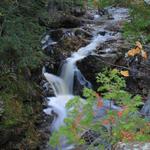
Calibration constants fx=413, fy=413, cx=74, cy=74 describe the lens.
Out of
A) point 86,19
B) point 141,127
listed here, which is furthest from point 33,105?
point 86,19

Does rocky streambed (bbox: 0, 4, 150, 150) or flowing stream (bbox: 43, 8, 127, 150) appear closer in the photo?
flowing stream (bbox: 43, 8, 127, 150)

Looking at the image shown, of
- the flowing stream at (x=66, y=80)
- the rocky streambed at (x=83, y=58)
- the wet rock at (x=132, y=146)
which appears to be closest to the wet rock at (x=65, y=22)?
the rocky streambed at (x=83, y=58)

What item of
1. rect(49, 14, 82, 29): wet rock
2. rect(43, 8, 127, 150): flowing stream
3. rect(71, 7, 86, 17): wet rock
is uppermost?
rect(71, 7, 86, 17): wet rock

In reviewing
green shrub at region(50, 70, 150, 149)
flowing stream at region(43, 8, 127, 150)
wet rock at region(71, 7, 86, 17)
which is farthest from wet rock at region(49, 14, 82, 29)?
green shrub at region(50, 70, 150, 149)

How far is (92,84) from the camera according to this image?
14.2 meters

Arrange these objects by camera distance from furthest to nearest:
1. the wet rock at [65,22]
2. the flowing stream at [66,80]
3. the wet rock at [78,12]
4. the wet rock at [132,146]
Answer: the wet rock at [78,12] → the wet rock at [65,22] → the flowing stream at [66,80] → the wet rock at [132,146]

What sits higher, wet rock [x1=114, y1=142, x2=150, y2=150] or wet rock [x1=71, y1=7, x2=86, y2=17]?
wet rock [x1=71, y1=7, x2=86, y2=17]

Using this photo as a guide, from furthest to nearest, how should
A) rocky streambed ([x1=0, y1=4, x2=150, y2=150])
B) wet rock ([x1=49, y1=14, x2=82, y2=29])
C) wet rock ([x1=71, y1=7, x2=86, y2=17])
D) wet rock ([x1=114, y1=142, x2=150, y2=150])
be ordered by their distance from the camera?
wet rock ([x1=71, y1=7, x2=86, y2=17]), wet rock ([x1=49, y1=14, x2=82, y2=29]), rocky streambed ([x1=0, y1=4, x2=150, y2=150]), wet rock ([x1=114, y1=142, x2=150, y2=150])

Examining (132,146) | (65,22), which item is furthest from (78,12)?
(132,146)

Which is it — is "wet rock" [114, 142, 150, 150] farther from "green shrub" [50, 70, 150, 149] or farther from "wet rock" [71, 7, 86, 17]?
"wet rock" [71, 7, 86, 17]

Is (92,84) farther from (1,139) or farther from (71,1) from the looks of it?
(1,139)

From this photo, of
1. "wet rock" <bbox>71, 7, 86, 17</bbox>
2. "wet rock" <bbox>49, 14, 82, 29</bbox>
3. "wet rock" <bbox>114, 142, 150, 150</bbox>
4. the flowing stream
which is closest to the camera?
"wet rock" <bbox>114, 142, 150, 150</bbox>

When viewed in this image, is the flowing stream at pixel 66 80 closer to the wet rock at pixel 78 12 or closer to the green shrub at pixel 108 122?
the wet rock at pixel 78 12

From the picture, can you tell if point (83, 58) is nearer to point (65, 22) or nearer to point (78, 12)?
point (65, 22)
